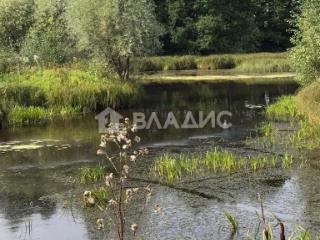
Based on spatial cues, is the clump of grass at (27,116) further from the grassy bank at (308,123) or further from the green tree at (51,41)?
the grassy bank at (308,123)

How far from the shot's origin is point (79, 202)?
13734 mm

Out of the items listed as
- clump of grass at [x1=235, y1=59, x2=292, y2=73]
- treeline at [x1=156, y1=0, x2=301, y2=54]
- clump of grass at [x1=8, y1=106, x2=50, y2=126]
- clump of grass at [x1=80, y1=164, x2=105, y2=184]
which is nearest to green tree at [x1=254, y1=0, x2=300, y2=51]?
treeline at [x1=156, y1=0, x2=301, y2=54]

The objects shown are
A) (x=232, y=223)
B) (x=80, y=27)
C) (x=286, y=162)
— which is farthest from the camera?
(x=80, y=27)

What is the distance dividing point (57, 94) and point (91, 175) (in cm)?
1327

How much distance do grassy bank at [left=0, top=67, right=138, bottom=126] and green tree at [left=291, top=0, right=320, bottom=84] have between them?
896cm

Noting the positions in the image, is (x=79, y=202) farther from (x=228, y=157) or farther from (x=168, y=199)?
(x=228, y=157)

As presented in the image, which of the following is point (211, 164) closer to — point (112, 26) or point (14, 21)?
point (112, 26)

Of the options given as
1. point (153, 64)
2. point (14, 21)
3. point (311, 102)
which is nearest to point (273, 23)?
point (153, 64)

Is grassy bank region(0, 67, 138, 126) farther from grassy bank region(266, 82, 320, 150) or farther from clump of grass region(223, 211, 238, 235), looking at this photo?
clump of grass region(223, 211, 238, 235)

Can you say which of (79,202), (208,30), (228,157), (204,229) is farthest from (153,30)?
(208,30)

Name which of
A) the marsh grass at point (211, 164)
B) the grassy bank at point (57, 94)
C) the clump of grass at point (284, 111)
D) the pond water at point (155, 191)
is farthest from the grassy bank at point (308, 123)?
the grassy bank at point (57, 94)

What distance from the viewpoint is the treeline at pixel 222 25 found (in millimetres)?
74562

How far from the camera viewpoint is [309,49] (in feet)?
81.0

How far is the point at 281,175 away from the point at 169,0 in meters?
63.6
